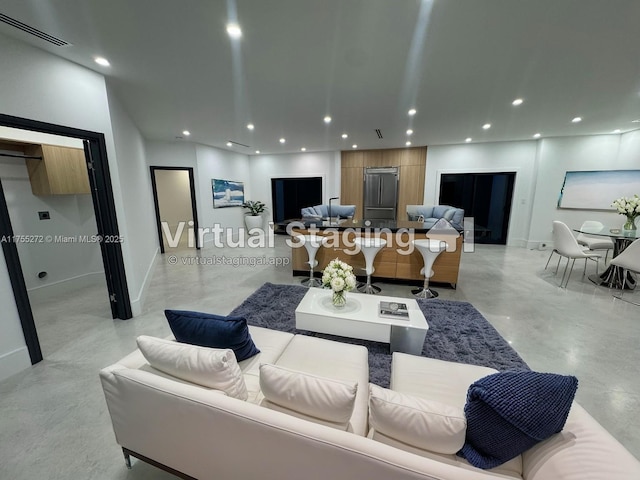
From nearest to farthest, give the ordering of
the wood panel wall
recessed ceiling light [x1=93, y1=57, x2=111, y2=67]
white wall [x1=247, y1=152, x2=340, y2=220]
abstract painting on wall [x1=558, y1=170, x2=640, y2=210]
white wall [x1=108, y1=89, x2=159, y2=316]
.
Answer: recessed ceiling light [x1=93, y1=57, x2=111, y2=67] < white wall [x1=108, y1=89, x2=159, y2=316] < abstract painting on wall [x1=558, y1=170, x2=640, y2=210] < the wood panel wall < white wall [x1=247, y1=152, x2=340, y2=220]

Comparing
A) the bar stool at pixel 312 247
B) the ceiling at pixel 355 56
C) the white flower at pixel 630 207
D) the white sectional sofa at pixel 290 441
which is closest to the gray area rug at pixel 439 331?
the bar stool at pixel 312 247

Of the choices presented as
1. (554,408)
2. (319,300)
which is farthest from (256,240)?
(554,408)

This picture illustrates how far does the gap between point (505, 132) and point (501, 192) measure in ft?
6.68

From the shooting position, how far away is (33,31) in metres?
1.95

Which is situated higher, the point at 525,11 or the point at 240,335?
the point at 525,11

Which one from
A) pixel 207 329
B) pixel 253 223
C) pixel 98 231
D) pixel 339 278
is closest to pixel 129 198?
pixel 98 231

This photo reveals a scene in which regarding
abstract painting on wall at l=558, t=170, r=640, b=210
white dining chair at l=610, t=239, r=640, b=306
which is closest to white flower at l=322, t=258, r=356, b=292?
white dining chair at l=610, t=239, r=640, b=306

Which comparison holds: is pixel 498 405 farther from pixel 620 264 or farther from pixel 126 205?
pixel 620 264

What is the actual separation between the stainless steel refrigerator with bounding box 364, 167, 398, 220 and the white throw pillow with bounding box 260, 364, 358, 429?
6.91 m

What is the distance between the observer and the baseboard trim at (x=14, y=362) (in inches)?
81.0

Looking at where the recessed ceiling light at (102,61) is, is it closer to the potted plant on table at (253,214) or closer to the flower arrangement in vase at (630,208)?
the potted plant on table at (253,214)

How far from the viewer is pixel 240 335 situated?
148 cm

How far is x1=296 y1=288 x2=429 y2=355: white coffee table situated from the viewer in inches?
84.7

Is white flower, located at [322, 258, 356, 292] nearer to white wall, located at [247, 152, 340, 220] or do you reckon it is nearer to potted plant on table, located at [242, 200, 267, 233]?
white wall, located at [247, 152, 340, 220]
